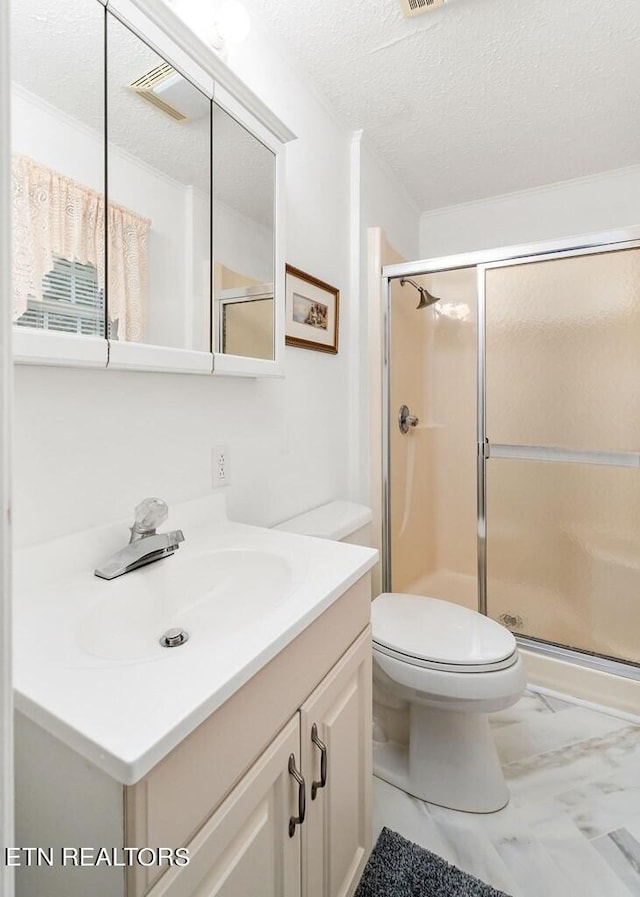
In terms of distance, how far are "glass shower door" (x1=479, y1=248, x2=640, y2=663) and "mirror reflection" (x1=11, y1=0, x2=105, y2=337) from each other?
162 cm

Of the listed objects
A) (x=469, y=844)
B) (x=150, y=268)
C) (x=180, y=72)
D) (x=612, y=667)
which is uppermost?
(x=180, y=72)

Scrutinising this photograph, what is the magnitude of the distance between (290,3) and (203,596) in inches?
65.6

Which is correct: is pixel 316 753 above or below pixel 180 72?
below

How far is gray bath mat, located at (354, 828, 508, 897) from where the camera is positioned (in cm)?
107

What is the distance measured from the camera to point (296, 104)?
5.19 ft

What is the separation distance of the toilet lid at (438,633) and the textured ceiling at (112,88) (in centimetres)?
130

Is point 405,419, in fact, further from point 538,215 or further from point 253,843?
point 253,843

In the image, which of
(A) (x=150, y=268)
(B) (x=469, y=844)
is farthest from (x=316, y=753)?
(A) (x=150, y=268)

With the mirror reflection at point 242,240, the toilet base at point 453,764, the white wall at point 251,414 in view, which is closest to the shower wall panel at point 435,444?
the white wall at point 251,414

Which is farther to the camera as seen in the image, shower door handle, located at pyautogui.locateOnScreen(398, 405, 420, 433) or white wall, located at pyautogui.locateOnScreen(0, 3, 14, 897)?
shower door handle, located at pyautogui.locateOnScreen(398, 405, 420, 433)

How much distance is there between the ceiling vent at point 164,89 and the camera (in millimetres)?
943

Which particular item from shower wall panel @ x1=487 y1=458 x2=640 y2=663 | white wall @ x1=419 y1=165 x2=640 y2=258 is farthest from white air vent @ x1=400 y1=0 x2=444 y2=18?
shower wall panel @ x1=487 y1=458 x2=640 y2=663

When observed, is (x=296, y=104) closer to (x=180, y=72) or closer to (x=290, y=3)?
(x=290, y=3)
